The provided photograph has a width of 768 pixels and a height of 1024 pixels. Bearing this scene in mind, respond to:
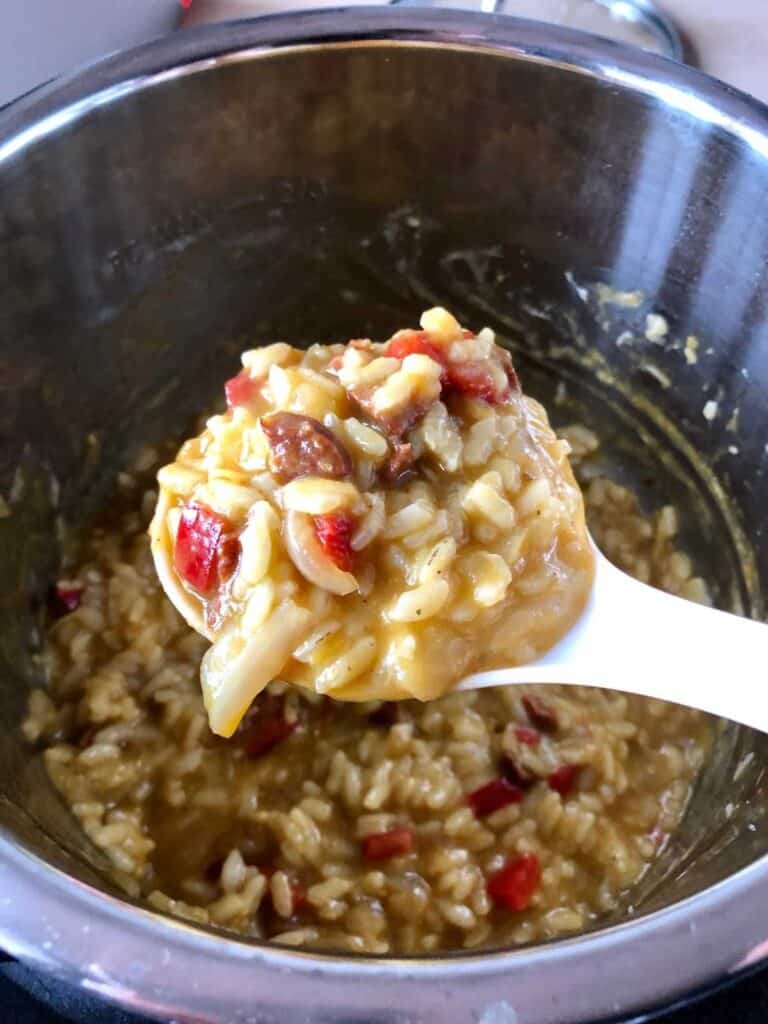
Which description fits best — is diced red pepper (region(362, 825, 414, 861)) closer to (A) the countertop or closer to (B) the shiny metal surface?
(A) the countertop

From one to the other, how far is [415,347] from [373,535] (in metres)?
0.35

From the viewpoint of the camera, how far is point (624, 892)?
5.78ft

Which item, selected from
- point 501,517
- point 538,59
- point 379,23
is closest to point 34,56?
point 379,23

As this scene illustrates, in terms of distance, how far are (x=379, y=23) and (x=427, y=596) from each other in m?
1.13

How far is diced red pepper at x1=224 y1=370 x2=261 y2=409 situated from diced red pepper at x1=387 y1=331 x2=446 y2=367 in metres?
0.23

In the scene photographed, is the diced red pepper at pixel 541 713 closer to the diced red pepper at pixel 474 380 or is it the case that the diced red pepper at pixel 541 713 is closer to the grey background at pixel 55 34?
the diced red pepper at pixel 474 380

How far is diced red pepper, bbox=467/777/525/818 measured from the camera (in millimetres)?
1854

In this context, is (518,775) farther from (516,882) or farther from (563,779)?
(516,882)

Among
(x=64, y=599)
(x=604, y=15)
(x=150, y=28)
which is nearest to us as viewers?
(x=64, y=599)

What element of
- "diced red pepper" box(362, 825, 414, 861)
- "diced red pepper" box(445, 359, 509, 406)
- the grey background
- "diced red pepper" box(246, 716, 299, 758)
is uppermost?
the grey background

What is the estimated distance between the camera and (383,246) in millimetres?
2184

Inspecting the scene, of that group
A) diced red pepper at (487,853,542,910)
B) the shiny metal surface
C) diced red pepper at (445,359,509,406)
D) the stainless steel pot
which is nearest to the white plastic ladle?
the stainless steel pot

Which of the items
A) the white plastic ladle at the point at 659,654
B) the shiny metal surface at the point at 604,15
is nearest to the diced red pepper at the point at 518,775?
the white plastic ladle at the point at 659,654

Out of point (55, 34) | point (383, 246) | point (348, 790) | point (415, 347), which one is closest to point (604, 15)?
point (383, 246)
